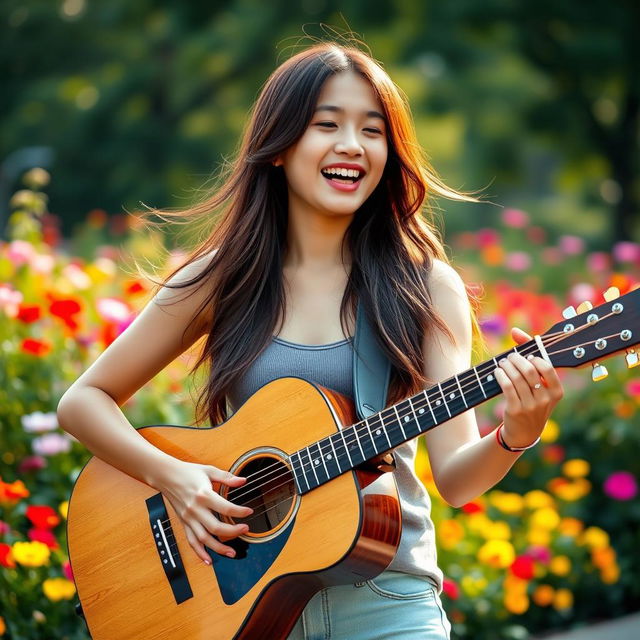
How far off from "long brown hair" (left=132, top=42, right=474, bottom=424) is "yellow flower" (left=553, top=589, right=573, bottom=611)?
193 centimetres

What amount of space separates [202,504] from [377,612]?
464mm

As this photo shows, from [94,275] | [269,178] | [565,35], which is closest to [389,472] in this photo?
[269,178]

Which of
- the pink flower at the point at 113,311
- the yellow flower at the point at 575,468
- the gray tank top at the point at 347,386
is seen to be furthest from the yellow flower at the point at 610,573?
the pink flower at the point at 113,311

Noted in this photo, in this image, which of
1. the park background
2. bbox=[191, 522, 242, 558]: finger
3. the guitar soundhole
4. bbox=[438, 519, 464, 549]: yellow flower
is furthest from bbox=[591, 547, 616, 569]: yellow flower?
bbox=[191, 522, 242, 558]: finger

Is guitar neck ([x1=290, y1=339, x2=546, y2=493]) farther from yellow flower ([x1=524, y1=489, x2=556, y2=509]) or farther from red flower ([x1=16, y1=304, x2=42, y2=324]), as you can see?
yellow flower ([x1=524, y1=489, x2=556, y2=509])

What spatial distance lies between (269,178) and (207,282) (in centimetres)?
32

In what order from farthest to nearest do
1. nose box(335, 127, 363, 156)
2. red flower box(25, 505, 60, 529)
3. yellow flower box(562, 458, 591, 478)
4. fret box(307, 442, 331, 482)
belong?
1. yellow flower box(562, 458, 591, 478)
2. red flower box(25, 505, 60, 529)
3. nose box(335, 127, 363, 156)
4. fret box(307, 442, 331, 482)

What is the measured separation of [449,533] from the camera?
148 inches

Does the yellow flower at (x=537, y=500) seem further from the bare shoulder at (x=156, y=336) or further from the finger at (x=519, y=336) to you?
the finger at (x=519, y=336)

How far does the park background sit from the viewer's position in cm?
378

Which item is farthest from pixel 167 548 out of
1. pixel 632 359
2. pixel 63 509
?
pixel 632 359

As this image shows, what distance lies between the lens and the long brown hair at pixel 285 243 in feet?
8.16

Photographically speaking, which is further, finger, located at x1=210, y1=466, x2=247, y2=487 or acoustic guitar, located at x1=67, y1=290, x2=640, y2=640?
finger, located at x1=210, y1=466, x2=247, y2=487

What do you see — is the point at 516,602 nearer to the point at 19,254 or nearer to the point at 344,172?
the point at 344,172
